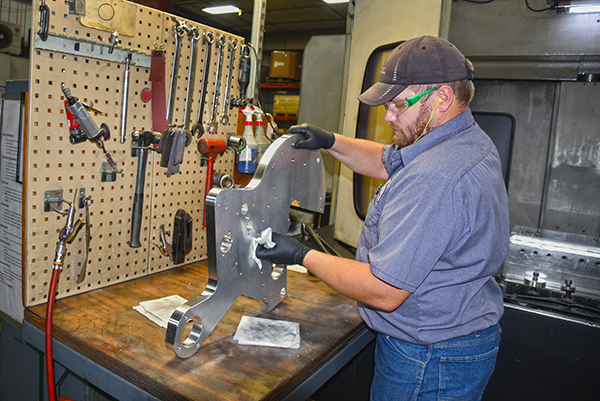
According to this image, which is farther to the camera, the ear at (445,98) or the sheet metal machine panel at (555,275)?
the sheet metal machine panel at (555,275)

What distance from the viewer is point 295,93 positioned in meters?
6.36

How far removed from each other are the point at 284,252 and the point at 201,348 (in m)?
0.36

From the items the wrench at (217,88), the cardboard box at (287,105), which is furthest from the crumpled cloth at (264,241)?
the cardboard box at (287,105)

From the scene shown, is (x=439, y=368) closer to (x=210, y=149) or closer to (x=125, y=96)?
(x=210, y=149)

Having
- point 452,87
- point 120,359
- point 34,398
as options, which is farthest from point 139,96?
point 34,398

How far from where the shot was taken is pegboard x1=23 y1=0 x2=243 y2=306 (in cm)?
121

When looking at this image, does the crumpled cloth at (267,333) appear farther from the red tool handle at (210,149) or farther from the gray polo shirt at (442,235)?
the red tool handle at (210,149)

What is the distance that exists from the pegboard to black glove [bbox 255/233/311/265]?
1.89ft

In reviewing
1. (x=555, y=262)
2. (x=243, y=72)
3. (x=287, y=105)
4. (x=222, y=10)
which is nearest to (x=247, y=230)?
(x=243, y=72)

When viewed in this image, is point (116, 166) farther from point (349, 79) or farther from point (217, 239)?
point (349, 79)

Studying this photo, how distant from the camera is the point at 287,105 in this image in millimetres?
5754

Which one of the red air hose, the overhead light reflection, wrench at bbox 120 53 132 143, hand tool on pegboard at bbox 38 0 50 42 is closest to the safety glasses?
wrench at bbox 120 53 132 143

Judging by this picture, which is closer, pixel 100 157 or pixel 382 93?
pixel 382 93

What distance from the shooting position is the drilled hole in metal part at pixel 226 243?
1.13 metres
